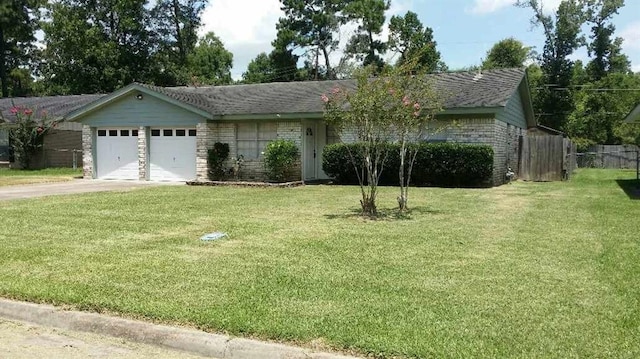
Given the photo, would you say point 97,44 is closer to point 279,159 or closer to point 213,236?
point 279,159

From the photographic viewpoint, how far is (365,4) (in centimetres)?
4769

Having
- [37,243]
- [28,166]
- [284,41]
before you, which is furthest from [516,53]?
[37,243]

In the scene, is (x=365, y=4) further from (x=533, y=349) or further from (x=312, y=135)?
(x=533, y=349)

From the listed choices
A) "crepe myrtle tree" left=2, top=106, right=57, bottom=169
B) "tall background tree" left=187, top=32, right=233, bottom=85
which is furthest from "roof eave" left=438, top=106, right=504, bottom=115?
"tall background tree" left=187, top=32, right=233, bottom=85

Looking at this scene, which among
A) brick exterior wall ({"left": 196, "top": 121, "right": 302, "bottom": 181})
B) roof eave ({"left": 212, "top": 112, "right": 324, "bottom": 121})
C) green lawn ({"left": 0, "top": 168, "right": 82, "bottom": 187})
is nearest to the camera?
roof eave ({"left": 212, "top": 112, "right": 324, "bottom": 121})

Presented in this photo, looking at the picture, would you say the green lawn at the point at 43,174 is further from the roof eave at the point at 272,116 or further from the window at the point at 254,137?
the window at the point at 254,137

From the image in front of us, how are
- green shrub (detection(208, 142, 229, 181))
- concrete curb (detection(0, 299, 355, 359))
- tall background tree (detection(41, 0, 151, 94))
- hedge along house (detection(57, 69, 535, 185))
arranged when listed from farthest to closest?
tall background tree (detection(41, 0, 151, 94)) → green shrub (detection(208, 142, 229, 181)) → hedge along house (detection(57, 69, 535, 185)) → concrete curb (detection(0, 299, 355, 359))

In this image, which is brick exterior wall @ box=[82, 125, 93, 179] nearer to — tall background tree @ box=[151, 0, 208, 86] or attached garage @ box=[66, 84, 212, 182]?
attached garage @ box=[66, 84, 212, 182]

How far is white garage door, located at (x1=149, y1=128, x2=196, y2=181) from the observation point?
2181 centimetres

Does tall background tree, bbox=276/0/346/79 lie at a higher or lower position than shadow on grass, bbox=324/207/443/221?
higher

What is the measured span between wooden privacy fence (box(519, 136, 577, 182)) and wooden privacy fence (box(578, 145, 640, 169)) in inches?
653

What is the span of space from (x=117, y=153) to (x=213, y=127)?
4536 millimetres

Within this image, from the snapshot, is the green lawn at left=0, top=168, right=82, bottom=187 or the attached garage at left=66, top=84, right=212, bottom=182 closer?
the attached garage at left=66, top=84, right=212, bottom=182

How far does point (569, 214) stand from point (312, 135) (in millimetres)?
Answer: 11762
